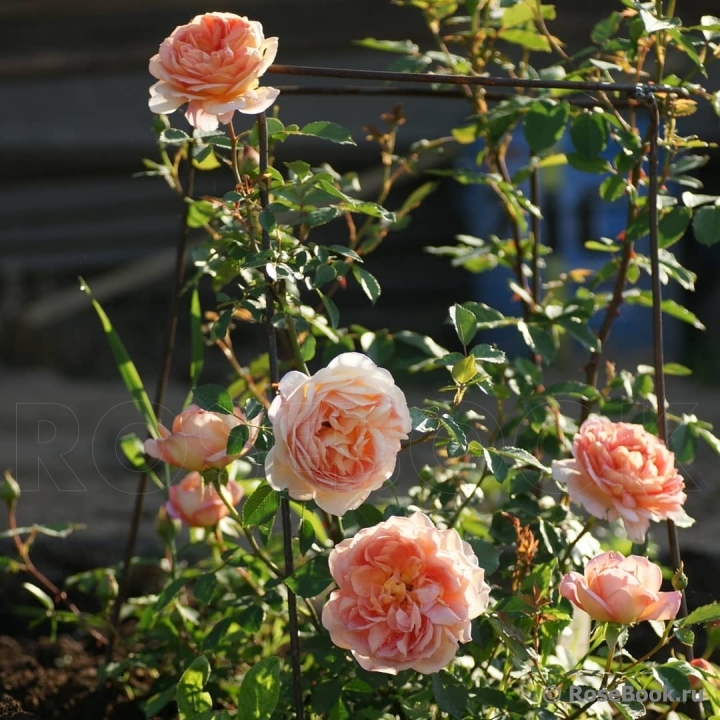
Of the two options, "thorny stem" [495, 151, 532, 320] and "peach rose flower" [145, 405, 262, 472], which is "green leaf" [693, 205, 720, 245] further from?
"peach rose flower" [145, 405, 262, 472]

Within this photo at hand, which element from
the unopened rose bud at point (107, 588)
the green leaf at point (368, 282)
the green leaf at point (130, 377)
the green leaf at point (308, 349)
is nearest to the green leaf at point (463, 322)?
the green leaf at point (368, 282)

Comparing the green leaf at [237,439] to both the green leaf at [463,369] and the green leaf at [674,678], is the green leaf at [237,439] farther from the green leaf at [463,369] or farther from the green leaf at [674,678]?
the green leaf at [674,678]

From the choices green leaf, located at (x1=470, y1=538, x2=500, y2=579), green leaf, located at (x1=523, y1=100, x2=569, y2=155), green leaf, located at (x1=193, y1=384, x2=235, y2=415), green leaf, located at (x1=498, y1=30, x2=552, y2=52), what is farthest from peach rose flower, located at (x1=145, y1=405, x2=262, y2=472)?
green leaf, located at (x1=498, y1=30, x2=552, y2=52)

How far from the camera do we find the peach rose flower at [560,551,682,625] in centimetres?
96

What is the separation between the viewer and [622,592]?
950 mm

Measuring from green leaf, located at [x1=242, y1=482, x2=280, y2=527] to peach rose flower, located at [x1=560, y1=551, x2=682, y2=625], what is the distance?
1.00ft

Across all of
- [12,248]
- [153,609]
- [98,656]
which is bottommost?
[12,248]

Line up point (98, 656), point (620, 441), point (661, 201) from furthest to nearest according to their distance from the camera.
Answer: point (98, 656) → point (661, 201) → point (620, 441)

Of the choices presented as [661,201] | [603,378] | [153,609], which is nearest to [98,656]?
[153,609]

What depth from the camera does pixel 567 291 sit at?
432cm

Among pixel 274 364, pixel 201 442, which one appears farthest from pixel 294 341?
pixel 201 442

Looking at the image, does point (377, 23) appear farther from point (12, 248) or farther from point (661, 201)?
point (661, 201)

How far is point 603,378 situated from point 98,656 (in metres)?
2.44

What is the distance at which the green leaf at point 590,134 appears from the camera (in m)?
1.27
